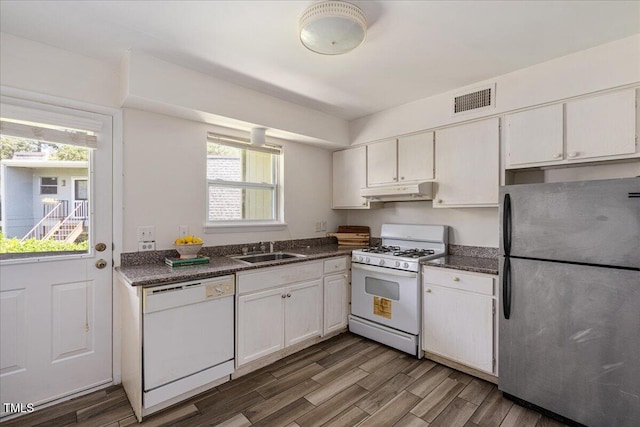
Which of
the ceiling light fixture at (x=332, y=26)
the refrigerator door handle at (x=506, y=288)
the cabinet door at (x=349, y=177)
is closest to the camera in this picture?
the ceiling light fixture at (x=332, y=26)

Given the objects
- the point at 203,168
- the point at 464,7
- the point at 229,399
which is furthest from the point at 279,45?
the point at 229,399

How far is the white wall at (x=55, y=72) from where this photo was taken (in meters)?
1.93

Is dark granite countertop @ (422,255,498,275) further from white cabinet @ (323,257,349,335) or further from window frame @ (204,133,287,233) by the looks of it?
window frame @ (204,133,287,233)

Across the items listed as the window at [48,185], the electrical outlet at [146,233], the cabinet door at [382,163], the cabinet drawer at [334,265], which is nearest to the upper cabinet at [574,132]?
the cabinet door at [382,163]

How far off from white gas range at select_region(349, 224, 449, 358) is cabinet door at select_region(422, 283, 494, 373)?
11 cm

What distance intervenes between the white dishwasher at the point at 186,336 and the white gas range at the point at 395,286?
138 cm

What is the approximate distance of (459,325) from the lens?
2.46 m

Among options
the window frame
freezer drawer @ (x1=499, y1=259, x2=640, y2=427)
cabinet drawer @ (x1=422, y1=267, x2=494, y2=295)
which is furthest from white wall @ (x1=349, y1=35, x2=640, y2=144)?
the window frame

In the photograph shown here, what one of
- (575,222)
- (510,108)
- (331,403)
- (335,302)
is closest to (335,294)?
(335,302)

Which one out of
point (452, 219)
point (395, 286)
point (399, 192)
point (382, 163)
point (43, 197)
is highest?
point (382, 163)

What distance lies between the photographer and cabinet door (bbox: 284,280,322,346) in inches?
106

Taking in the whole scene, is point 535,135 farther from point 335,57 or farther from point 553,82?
point 335,57

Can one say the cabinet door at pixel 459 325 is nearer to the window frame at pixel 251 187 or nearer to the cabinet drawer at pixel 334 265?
the cabinet drawer at pixel 334 265

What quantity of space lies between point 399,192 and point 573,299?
160 centimetres
